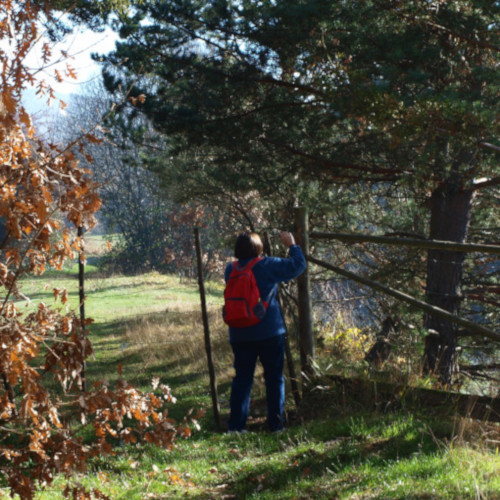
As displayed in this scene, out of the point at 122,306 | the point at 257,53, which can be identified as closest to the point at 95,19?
the point at 257,53

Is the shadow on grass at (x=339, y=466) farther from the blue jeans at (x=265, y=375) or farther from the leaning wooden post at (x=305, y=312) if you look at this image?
the leaning wooden post at (x=305, y=312)

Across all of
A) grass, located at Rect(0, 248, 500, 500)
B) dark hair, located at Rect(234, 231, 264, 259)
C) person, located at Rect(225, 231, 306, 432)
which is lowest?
grass, located at Rect(0, 248, 500, 500)

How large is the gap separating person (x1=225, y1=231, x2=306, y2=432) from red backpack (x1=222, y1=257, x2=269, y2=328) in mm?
68

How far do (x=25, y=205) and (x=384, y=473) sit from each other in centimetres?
252

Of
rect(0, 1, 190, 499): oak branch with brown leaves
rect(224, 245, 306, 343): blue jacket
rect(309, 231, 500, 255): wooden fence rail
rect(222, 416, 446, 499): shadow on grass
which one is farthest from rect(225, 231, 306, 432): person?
rect(0, 1, 190, 499): oak branch with brown leaves

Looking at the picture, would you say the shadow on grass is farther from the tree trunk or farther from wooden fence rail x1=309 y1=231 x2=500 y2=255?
the tree trunk

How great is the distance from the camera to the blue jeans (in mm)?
5266

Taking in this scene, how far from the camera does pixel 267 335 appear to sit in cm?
517

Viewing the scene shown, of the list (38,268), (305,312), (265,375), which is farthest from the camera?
(305,312)

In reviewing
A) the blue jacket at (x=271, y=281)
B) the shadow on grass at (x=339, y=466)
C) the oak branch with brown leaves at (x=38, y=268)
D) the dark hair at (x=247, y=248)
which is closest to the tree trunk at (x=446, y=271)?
the blue jacket at (x=271, y=281)

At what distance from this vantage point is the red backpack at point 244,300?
503 centimetres

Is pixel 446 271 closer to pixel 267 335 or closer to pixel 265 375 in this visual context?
pixel 265 375

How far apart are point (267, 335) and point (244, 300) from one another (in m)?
0.38

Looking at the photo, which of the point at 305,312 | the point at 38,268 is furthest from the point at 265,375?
the point at 38,268
